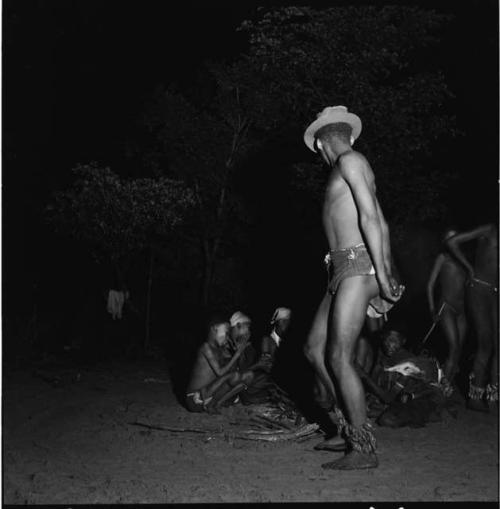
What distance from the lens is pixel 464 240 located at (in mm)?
6789

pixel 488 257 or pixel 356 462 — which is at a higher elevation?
pixel 488 257

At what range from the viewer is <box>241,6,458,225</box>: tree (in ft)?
40.8

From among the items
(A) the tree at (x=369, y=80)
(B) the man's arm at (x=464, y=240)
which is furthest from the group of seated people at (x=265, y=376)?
(A) the tree at (x=369, y=80)

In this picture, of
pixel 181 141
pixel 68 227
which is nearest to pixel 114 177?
pixel 68 227

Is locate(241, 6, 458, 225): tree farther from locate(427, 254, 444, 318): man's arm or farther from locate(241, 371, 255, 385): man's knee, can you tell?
locate(241, 371, 255, 385): man's knee

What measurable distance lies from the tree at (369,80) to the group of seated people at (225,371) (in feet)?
20.5

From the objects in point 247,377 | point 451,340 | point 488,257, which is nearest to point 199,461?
point 247,377

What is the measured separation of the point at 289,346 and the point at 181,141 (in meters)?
7.27

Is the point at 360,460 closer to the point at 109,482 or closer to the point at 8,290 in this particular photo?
the point at 109,482

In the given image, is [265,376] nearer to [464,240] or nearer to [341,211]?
[464,240]

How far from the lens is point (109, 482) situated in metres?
4.16

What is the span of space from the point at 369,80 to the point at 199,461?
9.56 m

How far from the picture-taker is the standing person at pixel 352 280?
14.2 feet

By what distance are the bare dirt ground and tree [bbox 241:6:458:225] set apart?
7.15 meters
